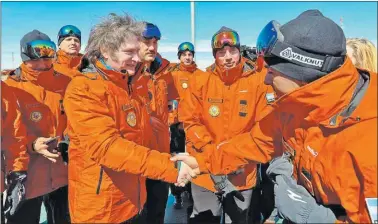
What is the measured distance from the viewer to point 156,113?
3.61 meters

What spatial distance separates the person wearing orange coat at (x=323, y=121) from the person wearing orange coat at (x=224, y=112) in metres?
1.24

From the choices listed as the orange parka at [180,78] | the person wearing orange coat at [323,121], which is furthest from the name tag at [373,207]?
the orange parka at [180,78]

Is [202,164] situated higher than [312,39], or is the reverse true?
[312,39]

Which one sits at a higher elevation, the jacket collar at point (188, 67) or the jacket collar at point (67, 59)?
the jacket collar at point (67, 59)

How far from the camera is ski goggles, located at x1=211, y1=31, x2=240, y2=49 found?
3.61 m

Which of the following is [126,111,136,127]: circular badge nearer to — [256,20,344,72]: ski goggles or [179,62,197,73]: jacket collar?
[256,20,344,72]: ski goggles

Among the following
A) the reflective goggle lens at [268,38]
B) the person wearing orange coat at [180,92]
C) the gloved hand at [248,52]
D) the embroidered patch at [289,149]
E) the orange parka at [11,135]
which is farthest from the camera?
the gloved hand at [248,52]

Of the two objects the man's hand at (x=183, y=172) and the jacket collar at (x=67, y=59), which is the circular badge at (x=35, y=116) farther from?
the man's hand at (x=183, y=172)

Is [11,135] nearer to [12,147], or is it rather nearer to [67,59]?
[12,147]

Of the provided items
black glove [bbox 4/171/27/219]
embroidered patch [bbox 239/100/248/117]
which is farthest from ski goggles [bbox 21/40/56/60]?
embroidered patch [bbox 239/100/248/117]

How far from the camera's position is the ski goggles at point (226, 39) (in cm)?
361

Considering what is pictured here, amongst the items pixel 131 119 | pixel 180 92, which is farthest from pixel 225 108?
pixel 180 92

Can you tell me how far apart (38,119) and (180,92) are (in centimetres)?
253

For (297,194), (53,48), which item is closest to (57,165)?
(53,48)
